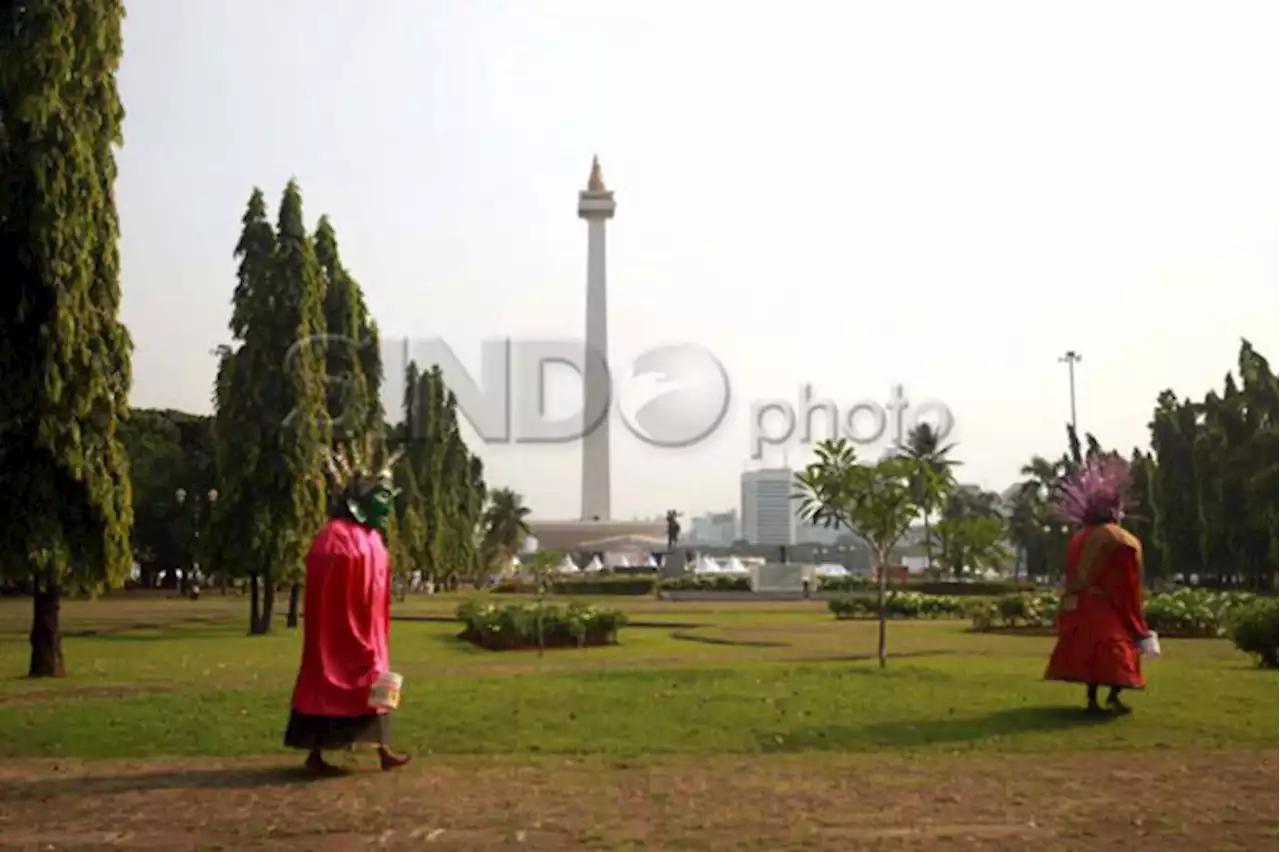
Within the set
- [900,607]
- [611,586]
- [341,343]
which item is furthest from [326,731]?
[611,586]

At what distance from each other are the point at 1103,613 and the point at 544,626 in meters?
14.8

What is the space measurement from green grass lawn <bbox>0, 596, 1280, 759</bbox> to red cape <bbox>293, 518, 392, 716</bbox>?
1.79m

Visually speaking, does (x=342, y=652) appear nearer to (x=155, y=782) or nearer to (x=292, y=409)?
(x=155, y=782)

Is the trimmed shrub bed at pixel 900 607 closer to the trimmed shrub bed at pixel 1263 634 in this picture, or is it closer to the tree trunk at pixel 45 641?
the trimmed shrub bed at pixel 1263 634

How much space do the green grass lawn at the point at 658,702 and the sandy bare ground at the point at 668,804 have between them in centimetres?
108

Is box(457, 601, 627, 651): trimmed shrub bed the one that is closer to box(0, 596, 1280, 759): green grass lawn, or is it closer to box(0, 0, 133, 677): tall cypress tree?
box(0, 596, 1280, 759): green grass lawn

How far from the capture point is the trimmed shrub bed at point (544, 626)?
26891 mm

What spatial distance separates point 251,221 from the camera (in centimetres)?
3362

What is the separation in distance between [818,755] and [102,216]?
1546 cm

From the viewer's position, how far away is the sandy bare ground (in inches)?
334

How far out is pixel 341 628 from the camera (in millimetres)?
11141

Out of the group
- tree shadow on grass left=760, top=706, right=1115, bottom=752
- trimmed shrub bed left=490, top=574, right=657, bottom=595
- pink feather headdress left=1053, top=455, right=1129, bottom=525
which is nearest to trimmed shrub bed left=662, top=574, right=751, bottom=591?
trimmed shrub bed left=490, top=574, right=657, bottom=595

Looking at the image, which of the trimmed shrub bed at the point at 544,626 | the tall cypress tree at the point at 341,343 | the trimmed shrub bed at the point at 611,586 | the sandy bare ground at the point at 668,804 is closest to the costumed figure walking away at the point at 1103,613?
the sandy bare ground at the point at 668,804

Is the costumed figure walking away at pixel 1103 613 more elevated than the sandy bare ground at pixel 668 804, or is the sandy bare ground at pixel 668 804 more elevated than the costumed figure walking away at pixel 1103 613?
the costumed figure walking away at pixel 1103 613
